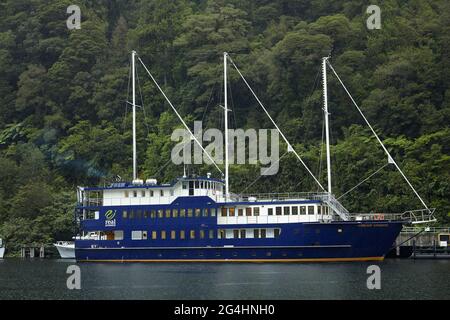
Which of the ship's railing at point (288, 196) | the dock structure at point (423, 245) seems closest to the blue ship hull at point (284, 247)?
the ship's railing at point (288, 196)

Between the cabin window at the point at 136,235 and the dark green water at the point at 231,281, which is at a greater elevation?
the cabin window at the point at 136,235

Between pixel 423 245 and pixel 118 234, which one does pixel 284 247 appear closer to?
pixel 118 234

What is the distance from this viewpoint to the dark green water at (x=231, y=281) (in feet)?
127

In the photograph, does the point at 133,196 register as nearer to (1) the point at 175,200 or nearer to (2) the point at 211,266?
(1) the point at 175,200

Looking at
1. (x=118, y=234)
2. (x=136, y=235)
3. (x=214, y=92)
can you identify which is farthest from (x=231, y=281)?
(x=214, y=92)

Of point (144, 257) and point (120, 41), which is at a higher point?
point (120, 41)

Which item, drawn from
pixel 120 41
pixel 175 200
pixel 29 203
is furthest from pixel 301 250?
pixel 120 41

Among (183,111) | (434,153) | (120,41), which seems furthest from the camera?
(120,41)

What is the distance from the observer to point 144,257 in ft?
185

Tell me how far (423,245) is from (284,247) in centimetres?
1130

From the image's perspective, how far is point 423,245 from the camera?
59719mm

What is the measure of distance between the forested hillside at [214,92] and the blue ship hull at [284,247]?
10749 millimetres

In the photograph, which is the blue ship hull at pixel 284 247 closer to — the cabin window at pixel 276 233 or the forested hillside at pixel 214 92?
the cabin window at pixel 276 233
